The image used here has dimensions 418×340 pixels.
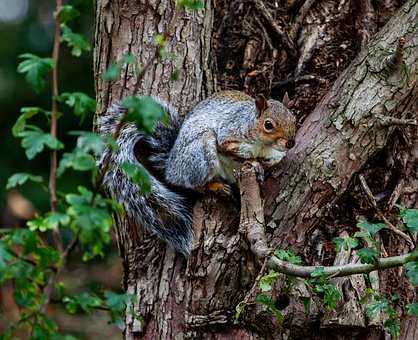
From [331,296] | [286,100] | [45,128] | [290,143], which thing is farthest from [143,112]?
[45,128]

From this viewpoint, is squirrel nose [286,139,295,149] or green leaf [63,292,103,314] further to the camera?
squirrel nose [286,139,295,149]

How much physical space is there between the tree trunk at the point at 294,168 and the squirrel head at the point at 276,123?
0.07 metres

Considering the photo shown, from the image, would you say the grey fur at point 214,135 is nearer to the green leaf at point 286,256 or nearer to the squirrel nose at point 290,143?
the squirrel nose at point 290,143

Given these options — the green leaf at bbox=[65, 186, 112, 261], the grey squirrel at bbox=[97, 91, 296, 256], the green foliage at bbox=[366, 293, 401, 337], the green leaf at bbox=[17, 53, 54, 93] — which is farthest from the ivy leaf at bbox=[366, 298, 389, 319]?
the green leaf at bbox=[17, 53, 54, 93]

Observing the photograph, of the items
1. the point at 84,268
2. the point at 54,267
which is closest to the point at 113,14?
the point at 54,267

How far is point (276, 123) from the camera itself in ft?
7.46

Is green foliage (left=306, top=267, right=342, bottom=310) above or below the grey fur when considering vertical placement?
below

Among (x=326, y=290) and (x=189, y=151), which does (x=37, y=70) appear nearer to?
(x=326, y=290)

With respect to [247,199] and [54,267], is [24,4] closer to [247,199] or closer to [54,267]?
[247,199]

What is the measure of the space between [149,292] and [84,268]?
6.03 ft

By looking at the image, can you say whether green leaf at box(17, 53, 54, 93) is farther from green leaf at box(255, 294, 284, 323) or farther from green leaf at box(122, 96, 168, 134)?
green leaf at box(255, 294, 284, 323)

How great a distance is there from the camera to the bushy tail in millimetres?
2127

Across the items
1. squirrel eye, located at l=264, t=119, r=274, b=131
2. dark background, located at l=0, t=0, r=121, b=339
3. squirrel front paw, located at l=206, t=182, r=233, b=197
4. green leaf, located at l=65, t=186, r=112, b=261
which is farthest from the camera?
dark background, located at l=0, t=0, r=121, b=339

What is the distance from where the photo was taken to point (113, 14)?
226 centimetres
